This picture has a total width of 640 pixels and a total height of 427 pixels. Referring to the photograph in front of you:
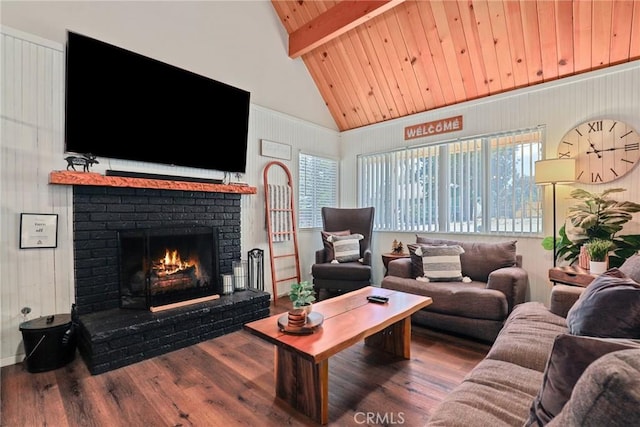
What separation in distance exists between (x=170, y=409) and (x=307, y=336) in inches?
36.2

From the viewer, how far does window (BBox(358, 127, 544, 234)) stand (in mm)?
3514

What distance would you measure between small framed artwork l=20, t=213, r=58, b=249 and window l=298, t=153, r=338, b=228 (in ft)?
9.27

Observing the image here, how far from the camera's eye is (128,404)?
185cm

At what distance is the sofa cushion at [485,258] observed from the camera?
3123 mm

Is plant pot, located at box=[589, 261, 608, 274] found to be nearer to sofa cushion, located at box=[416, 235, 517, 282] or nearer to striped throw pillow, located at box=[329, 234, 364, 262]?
sofa cushion, located at box=[416, 235, 517, 282]

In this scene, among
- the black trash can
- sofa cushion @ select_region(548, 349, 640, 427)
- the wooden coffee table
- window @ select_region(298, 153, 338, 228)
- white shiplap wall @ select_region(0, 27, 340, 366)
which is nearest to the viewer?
sofa cushion @ select_region(548, 349, 640, 427)

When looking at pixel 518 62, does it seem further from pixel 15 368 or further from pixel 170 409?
pixel 15 368

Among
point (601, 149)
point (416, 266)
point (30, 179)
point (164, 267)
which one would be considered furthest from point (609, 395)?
point (601, 149)

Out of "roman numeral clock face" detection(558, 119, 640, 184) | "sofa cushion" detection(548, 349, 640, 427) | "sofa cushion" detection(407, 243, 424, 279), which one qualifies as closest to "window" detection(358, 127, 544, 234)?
"roman numeral clock face" detection(558, 119, 640, 184)

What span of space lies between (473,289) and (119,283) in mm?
3211

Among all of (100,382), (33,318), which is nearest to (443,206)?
(100,382)

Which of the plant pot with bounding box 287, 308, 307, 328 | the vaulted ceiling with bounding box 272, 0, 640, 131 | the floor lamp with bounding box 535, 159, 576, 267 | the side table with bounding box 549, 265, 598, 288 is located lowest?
the plant pot with bounding box 287, 308, 307, 328

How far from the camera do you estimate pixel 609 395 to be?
554 mm

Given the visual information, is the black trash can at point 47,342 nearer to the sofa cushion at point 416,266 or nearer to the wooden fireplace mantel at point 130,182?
the wooden fireplace mantel at point 130,182
